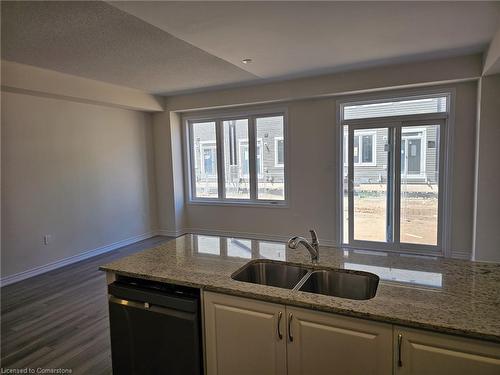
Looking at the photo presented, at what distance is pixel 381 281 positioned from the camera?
161 centimetres

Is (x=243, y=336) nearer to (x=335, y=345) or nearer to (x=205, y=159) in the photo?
(x=335, y=345)

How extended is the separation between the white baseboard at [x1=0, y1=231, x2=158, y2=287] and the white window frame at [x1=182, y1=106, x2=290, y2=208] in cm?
128

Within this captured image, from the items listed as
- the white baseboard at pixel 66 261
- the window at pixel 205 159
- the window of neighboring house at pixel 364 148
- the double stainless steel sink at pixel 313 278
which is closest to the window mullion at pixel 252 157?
the window at pixel 205 159

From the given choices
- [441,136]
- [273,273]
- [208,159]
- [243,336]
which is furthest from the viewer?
[208,159]

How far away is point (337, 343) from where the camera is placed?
1383 mm

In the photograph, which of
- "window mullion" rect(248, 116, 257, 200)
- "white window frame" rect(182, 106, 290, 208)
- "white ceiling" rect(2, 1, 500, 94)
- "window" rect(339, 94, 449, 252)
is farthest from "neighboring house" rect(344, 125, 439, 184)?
"window mullion" rect(248, 116, 257, 200)

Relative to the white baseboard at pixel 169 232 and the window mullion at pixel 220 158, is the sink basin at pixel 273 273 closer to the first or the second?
the window mullion at pixel 220 158

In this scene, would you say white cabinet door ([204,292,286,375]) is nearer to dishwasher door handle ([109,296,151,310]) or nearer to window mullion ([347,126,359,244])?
dishwasher door handle ([109,296,151,310])

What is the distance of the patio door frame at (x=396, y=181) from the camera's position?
4305 millimetres

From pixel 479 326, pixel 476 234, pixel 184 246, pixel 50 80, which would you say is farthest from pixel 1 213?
pixel 476 234

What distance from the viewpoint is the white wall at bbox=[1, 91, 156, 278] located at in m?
3.94

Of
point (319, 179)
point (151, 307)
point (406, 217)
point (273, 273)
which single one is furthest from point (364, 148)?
point (151, 307)

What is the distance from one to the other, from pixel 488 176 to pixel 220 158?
4035 mm

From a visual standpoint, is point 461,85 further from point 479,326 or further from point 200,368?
point 200,368
